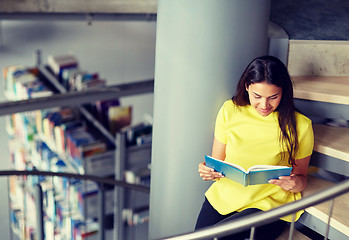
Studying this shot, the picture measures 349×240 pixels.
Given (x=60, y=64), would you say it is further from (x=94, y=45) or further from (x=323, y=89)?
(x=323, y=89)

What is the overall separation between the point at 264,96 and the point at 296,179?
14.8 inches

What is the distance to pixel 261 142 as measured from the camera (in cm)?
184

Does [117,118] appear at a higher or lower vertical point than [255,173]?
lower

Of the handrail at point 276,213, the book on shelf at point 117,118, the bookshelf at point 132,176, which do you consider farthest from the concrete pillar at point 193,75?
the book on shelf at point 117,118

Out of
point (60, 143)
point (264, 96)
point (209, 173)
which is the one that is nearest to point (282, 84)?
point (264, 96)

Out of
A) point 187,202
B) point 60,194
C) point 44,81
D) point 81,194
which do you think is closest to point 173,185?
point 187,202

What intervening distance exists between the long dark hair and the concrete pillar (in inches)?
11.7

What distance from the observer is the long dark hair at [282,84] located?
5.63 ft

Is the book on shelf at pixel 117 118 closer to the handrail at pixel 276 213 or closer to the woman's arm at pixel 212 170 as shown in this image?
the woman's arm at pixel 212 170

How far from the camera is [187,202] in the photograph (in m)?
2.32

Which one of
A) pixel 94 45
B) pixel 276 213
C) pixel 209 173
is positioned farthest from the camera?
pixel 94 45

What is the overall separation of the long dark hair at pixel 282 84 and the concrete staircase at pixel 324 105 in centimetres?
32

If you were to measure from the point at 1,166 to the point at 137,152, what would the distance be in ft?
7.26

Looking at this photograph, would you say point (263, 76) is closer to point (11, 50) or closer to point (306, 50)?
point (306, 50)
